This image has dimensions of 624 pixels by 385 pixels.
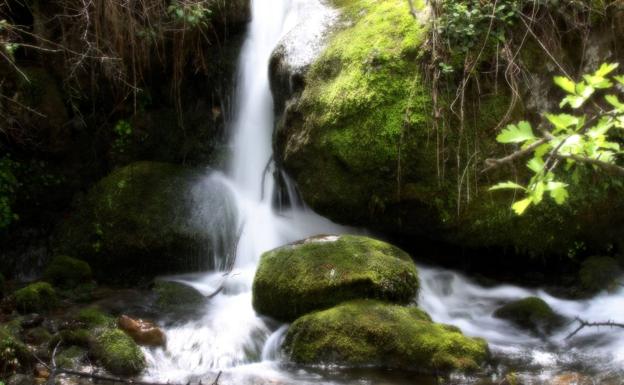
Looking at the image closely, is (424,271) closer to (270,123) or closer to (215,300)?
(215,300)

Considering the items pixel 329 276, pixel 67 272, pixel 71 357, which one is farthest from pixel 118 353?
pixel 67 272

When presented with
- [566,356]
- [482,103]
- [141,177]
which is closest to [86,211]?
[141,177]

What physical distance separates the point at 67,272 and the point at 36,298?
78 cm

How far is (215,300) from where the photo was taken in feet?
19.0

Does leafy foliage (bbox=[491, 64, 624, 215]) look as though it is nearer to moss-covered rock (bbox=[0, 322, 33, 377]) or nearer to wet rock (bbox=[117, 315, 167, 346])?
moss-covered rock (bbox=[0, 322, 33, 377])

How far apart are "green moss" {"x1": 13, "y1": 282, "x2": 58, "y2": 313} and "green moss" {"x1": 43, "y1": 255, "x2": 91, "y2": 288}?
0.52m

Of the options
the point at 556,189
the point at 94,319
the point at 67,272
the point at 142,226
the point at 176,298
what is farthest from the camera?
the point at 142,226

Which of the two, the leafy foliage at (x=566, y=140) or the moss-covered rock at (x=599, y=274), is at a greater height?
the leafy foliage at (x=566, y=140)

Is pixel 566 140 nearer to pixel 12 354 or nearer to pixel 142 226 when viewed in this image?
pixel 12 354

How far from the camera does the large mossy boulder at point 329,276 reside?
492cm

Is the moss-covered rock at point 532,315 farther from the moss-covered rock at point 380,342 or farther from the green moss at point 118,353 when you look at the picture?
the green moss at point 118,353

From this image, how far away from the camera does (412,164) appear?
5953 millimetres

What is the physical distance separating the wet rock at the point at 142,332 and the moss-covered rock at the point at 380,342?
983 millimetres

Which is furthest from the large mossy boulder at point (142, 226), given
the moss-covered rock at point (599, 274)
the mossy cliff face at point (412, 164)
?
the moss-covered rock at point (599, 274)
